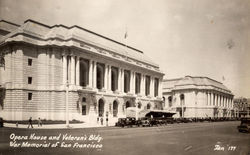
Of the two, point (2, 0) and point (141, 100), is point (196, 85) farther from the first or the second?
point (2, 0)

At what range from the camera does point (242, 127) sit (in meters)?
30.8

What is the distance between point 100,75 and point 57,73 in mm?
13640

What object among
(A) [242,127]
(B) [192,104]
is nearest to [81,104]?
(A) [242,127]

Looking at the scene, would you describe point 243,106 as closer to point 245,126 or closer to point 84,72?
point 84,72

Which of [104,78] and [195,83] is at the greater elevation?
[195,83]

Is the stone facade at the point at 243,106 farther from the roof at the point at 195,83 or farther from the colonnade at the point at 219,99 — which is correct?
the roof at the point at 195,83

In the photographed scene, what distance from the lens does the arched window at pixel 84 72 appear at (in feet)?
184

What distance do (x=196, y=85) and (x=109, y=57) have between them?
168 ft

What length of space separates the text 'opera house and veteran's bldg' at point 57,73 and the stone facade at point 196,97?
4193 centimetres

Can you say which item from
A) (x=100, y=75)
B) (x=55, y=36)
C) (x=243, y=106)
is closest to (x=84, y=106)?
(x=100, y=75)

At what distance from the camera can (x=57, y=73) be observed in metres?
50.0

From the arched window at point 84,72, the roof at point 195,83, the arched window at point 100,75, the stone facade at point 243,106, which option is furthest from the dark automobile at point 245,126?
the roof at point 195,83

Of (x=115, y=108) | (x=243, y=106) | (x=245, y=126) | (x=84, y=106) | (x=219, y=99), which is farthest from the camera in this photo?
(x=219, y=99)

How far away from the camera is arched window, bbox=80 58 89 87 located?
5597cm
